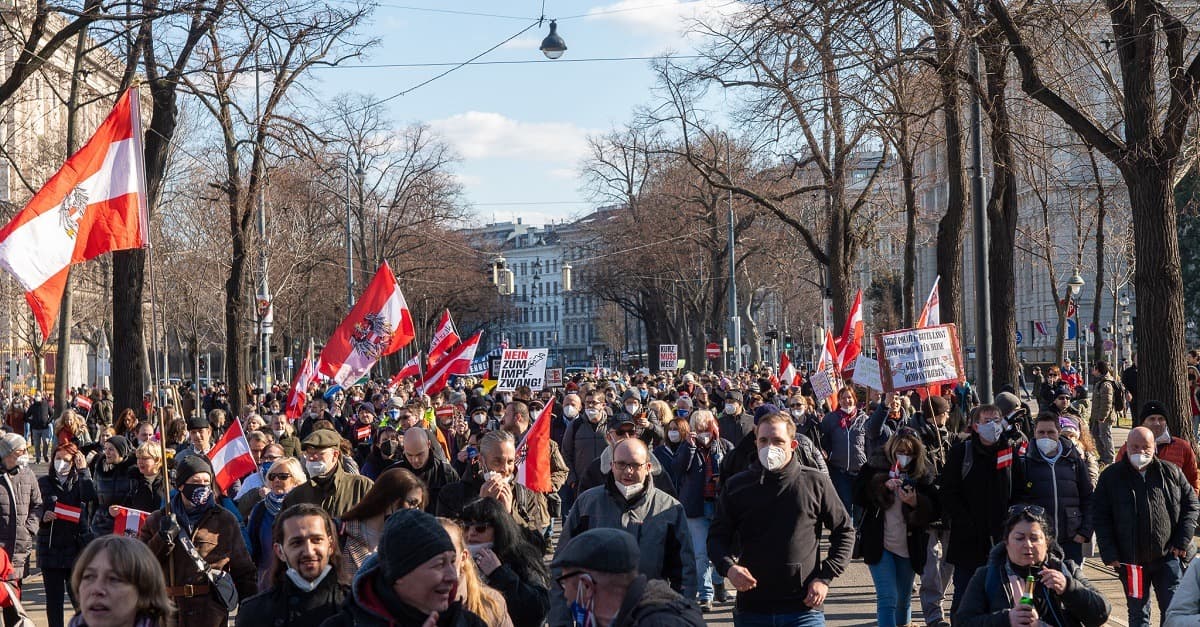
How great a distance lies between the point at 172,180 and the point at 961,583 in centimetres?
4078

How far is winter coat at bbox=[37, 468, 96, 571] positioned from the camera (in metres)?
10.1

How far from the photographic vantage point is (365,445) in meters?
17.0

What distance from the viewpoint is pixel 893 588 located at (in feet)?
30.7

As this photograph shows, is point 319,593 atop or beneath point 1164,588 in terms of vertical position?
atop

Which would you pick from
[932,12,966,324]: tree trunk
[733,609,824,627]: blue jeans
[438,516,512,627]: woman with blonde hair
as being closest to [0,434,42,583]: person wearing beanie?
[733,609,824,627]: blue jeans

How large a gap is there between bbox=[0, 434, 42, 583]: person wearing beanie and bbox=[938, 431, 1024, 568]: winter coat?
6341 mm

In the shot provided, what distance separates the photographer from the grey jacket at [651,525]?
6.86m

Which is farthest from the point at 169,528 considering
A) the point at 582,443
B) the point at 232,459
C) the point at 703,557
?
the point at 582,443

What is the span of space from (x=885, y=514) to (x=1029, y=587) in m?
3.64

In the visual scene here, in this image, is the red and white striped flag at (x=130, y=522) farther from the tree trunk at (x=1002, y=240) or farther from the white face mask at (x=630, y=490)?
the tree trunk at (x=1002, y=240)

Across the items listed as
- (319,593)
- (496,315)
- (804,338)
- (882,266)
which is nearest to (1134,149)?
(319,593)

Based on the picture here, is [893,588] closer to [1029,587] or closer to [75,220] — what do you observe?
[1029,587]

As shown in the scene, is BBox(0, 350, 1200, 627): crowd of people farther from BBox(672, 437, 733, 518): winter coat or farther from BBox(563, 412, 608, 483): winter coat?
BBox(563, 412, 608, 483): winter coat

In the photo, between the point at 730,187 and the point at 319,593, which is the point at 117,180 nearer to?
the point at 319,593
